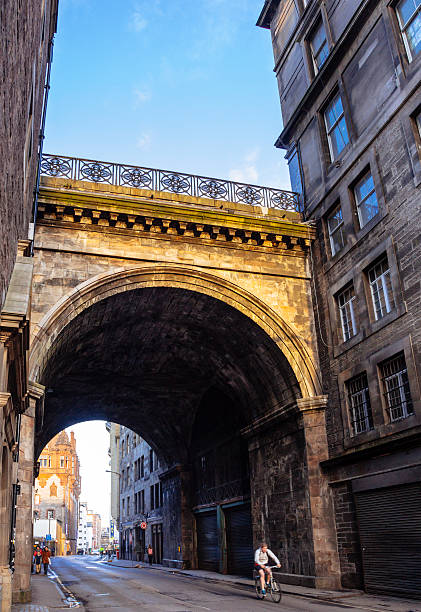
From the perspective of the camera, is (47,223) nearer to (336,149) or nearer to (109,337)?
(109,337)

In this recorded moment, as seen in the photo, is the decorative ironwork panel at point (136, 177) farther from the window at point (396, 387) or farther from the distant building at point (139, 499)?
the distant building at point (139, 499)

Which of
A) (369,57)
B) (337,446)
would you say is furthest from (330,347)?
(369,57)

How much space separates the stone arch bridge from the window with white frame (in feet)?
3.76

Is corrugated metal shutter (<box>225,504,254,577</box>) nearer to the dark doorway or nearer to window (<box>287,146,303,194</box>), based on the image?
the dark doorway

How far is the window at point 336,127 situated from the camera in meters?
18.4

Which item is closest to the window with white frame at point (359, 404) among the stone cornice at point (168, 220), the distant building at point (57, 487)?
the stone cornice at point (168, 220)

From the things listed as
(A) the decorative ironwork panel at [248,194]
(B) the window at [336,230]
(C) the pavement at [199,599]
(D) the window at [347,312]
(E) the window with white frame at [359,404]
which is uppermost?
(A) the decorative ironwork panel at [248,194]

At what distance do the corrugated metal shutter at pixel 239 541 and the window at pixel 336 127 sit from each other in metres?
13.8

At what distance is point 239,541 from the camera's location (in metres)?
23.2

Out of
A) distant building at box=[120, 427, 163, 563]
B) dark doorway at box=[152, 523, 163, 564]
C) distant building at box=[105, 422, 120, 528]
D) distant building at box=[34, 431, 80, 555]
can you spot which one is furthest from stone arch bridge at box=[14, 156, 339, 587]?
distant building at box=[34, 431, 80, 555]

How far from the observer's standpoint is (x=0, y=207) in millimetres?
7020

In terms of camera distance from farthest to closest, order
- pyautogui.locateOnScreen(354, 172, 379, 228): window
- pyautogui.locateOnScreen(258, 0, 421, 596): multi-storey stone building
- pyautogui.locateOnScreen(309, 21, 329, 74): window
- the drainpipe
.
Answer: pyautogui.locateOnScreen(309, 21, 329, 74): window, pyautogui.locateOnScreen(354, 172, 379, 228): window, the drainpipe, pyautogui.locateOnScreen(258, 0, 421, 596): multi-storey stone building

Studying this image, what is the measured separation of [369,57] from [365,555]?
46.7 ft

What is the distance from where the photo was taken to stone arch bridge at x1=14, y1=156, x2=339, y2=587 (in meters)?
17.0
